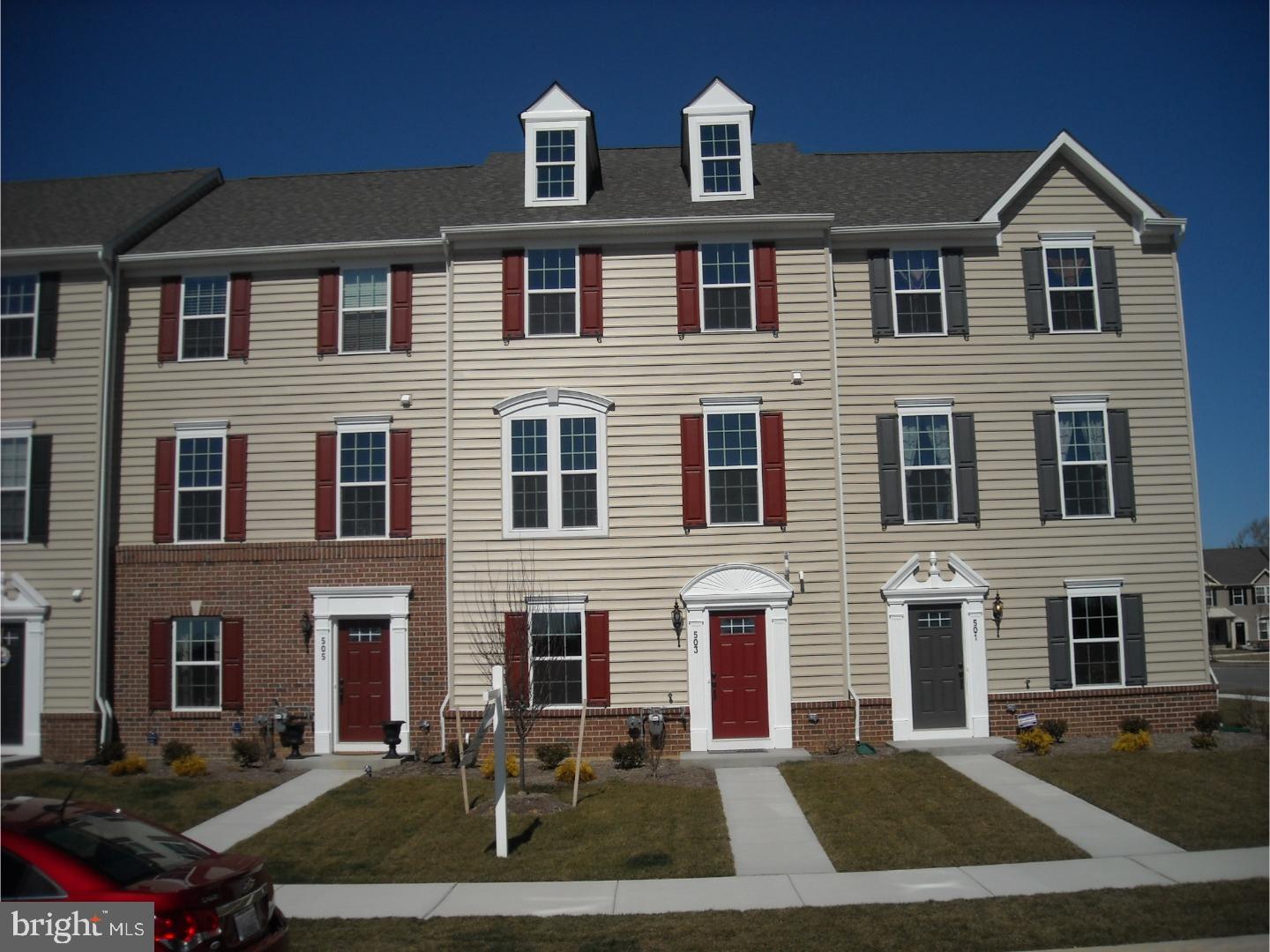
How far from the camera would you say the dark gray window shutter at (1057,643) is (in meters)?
17.2

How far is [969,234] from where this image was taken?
17.8m

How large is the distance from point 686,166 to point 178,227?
31.6ft

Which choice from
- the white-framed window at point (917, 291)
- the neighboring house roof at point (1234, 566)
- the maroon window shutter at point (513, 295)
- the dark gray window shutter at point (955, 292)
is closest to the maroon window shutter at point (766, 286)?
the white-framed window at point (917, 291)

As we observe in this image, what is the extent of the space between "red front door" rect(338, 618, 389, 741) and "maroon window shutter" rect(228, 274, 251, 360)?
531cm

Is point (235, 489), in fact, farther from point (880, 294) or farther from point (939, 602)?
point (939, 602)

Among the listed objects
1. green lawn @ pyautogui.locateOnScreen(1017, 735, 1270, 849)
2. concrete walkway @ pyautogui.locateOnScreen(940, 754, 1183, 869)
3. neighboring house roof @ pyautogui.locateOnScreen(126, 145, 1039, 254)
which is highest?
neighboring house roof @ pyautogui.locateOnScreen(126, 145, 1039, 254)

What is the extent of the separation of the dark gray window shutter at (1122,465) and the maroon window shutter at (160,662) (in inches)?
672

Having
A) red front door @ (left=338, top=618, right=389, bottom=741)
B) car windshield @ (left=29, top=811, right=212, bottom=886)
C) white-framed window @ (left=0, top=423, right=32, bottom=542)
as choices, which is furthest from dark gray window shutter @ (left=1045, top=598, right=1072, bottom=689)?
white-framed window @ (left=0, top=423, right=32, bottom=542)

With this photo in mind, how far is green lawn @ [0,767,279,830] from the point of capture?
302 inches

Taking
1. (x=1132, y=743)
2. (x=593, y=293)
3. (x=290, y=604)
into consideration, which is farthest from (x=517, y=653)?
(x=1132, y=743)

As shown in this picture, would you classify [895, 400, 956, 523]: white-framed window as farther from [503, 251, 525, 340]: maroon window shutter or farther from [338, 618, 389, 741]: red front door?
[338, 618, 389, 741]: red front door

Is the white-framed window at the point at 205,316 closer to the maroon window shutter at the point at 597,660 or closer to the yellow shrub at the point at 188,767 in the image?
the yellow shrub at the point at 188,767

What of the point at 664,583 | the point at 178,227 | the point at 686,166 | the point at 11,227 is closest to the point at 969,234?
the point at 686,166

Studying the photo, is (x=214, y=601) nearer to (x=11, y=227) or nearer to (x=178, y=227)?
(x=178, y=227)
